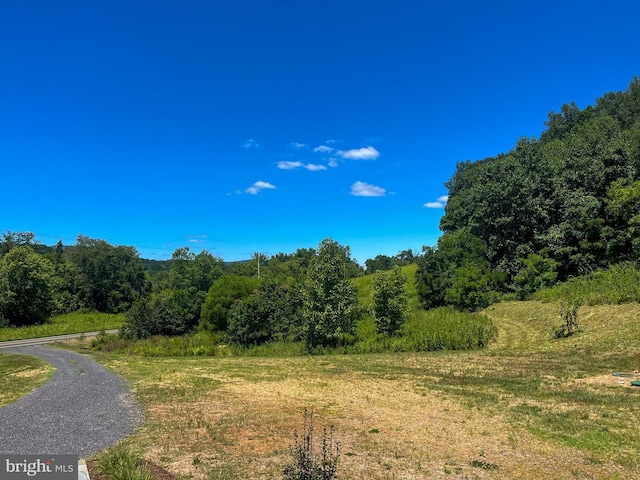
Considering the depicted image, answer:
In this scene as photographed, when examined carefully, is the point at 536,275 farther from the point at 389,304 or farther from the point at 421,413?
the point at 421,413

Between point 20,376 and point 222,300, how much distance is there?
27.2 meters

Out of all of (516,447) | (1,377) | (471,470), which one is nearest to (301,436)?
(471,470)

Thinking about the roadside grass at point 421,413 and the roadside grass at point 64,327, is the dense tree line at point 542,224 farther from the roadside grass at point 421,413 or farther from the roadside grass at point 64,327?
the roadside grass at point 64,327

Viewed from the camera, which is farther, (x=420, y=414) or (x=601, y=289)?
(x=601, y=289)

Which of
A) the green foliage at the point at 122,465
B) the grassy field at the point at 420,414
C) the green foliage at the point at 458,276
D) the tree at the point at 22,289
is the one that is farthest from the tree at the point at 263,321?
the tree at the point at 22,289

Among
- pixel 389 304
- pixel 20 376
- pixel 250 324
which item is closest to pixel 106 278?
pixel 250 324

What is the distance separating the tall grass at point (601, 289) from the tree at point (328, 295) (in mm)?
15079

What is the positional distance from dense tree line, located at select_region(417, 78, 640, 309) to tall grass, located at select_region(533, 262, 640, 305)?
8.92ft

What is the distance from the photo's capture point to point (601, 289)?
26.4 m

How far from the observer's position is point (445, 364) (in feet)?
58.5

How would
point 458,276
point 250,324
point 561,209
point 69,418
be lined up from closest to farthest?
point 69,418, point 250,324, point 458,276, point 561,209

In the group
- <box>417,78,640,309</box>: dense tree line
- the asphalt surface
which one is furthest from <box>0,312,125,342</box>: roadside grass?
<box>417,78,640,309</box>: dense tree line

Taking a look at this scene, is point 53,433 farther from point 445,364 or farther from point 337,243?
point 337,243

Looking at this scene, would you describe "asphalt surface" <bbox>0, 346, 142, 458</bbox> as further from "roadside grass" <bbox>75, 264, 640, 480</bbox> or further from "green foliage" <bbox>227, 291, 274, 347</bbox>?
"green foliage" <bbox>227, 291, 274, 347</bbox>
